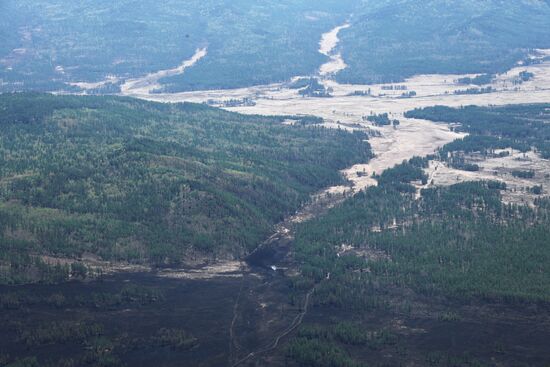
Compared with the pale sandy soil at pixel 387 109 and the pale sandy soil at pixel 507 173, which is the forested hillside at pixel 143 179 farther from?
the pale sandy soil at pixel 507 173

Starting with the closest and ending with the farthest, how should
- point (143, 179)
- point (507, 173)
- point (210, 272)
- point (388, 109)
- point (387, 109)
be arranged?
point (210, 272)
point (143, 179)
point (507, 173)
point (388, 109)
point (387, 109)

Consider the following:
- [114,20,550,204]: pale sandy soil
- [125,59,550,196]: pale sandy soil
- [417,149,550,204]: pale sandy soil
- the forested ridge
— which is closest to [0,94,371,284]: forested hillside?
A: [114,20,550,204]: pale sandy soil

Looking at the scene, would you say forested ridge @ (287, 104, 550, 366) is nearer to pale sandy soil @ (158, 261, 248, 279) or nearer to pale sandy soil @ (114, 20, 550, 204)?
pale sandy soil @ (158, 261, 248, 279)

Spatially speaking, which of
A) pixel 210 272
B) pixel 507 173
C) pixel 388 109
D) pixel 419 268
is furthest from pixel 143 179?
pixel 388 109

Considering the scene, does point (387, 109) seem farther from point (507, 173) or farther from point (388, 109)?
point (507, 173)

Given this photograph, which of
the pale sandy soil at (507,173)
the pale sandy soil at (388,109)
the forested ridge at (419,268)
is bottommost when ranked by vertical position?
the forested ridge at (419,268)

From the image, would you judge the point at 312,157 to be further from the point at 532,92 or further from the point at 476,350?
the point at 532,92

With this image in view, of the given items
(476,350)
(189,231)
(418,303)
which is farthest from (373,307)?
(189,231)

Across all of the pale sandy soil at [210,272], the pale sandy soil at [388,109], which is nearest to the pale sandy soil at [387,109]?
the pale sandy soil at [388,109]
